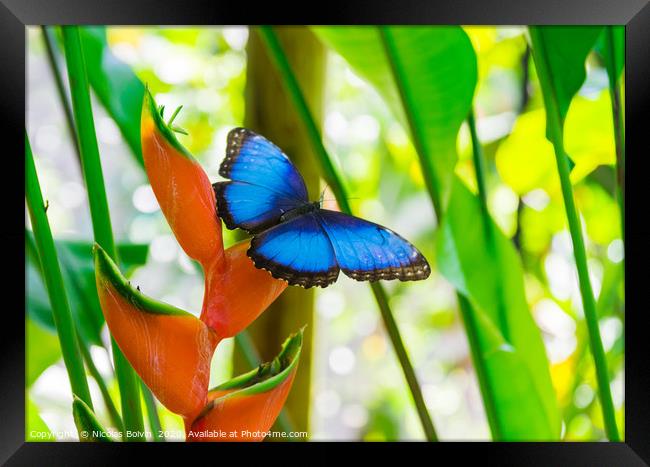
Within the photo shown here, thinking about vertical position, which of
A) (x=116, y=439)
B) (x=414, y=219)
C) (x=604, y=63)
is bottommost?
(x=116, y=439)

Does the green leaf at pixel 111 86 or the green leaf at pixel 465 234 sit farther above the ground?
the green leaf at pixel 111 86

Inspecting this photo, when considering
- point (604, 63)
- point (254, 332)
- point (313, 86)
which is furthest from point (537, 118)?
point (254, 332)

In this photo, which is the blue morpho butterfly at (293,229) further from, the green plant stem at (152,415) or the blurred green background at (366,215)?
the green plant stem at (152,415)

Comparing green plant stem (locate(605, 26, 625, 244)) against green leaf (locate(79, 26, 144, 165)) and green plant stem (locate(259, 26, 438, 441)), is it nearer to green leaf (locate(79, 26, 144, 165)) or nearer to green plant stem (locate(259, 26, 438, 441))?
green plant stem (locate(259, 26, 438, 441))

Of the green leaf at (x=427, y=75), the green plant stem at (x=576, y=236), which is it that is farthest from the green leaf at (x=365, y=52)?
the green plant stem at (x=576, y=236)

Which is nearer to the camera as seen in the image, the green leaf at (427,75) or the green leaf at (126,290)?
the green leaf at (126,290)

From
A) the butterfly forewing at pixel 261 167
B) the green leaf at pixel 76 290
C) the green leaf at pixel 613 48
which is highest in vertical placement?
the green leaf at pixel 613 48

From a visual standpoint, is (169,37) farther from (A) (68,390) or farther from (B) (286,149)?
(A) (68,390)

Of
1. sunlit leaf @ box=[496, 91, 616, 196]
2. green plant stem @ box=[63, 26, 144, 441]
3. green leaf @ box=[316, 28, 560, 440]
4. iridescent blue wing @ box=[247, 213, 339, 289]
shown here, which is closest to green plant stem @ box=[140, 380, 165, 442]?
green plant stem @ box=[63, 26, 144, 441]
